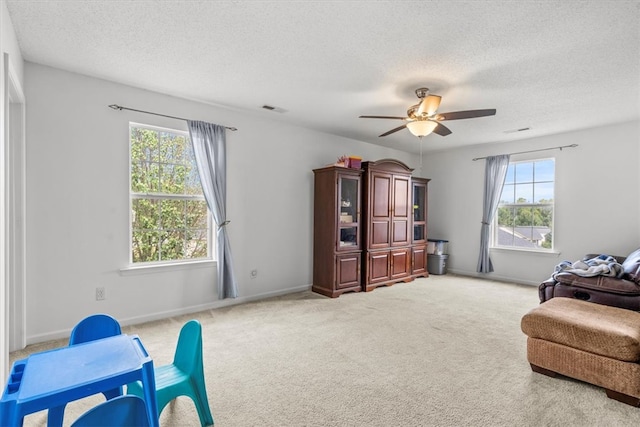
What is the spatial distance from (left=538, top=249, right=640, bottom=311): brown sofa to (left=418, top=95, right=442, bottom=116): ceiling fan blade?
2153 mm

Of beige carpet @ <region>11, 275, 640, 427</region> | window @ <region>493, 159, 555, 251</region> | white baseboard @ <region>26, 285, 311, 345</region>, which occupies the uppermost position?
window @ <region>493, 159, 555, 251</region>

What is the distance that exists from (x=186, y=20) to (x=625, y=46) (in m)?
3.30

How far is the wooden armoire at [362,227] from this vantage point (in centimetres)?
480

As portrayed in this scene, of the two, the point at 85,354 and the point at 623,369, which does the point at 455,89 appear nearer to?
the point at 623,369

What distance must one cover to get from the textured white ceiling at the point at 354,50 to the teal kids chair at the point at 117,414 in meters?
2.22

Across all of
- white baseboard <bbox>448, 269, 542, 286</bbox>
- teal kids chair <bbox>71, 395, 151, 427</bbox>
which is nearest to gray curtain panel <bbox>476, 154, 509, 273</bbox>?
white baseboard <bbox>448, 269, 542, 286</bbox>

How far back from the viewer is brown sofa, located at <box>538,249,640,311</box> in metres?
2.94

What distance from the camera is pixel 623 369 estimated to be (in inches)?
82.6

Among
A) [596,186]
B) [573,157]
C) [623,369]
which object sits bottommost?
[623,369]

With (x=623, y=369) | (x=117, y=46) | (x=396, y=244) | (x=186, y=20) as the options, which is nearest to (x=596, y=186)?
(x=396, y=244)

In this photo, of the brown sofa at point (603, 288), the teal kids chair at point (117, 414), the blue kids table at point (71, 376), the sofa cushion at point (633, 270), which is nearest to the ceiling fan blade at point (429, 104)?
the brown sofa at point (603, 288)

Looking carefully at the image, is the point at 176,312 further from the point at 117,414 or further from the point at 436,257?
the point at 436,257

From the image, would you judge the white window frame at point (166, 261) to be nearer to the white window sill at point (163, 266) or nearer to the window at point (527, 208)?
the white window sill at point (163, 266)

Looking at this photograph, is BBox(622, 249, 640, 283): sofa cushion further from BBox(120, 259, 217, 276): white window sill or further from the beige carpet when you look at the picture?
BBox(120, 259, 217, 276): white window sill
